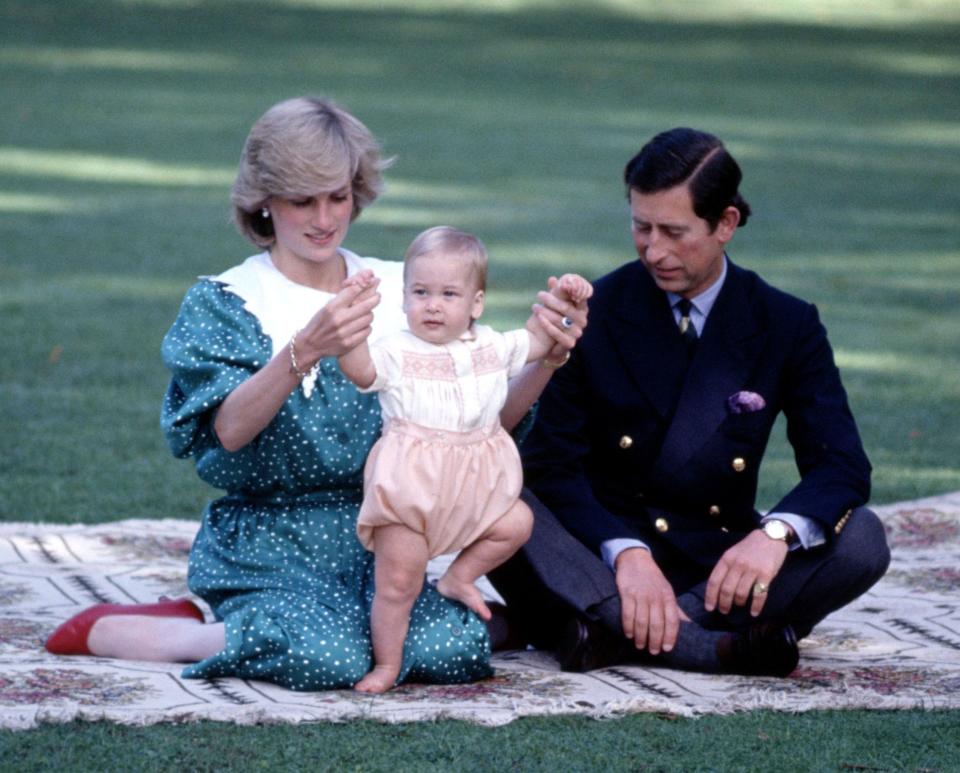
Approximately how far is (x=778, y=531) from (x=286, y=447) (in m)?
1.15

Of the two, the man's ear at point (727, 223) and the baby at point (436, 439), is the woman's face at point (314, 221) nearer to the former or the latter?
the baby at point (436, 439)

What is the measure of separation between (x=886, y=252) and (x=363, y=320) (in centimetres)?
864

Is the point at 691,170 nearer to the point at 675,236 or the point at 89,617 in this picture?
the point at 675,236

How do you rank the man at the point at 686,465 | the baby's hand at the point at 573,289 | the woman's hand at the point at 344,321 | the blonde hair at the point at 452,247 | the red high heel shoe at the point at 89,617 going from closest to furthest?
the woman's hand at the point at 344,321, the blonde hair at the point at 452,247, the baby's hand at the point at 573,289, the man at the point at 686,465, the red high heel shoe at the point at 89,617

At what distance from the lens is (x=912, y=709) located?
421 cm

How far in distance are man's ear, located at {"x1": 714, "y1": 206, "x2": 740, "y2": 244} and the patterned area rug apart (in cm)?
105

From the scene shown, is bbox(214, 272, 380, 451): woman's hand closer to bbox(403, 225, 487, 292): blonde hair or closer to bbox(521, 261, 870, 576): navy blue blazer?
bbox(403, 225, 487, 292): blonde hair

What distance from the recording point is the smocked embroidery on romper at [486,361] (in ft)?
14.0

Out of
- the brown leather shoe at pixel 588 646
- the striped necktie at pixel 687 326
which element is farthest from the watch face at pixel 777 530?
the striped necktie at pixel 687 326

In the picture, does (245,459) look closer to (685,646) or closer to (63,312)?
(685,646)

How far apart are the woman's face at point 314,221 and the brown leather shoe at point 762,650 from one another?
1.31m

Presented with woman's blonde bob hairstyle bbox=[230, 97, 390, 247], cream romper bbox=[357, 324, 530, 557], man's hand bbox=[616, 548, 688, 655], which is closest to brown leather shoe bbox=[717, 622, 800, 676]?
man's hand bbox=[616, 548, 688, 655]

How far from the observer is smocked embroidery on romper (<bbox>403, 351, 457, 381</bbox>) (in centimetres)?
421

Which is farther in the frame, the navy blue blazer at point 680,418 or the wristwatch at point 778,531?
the navy blue blazer at point 680,418
